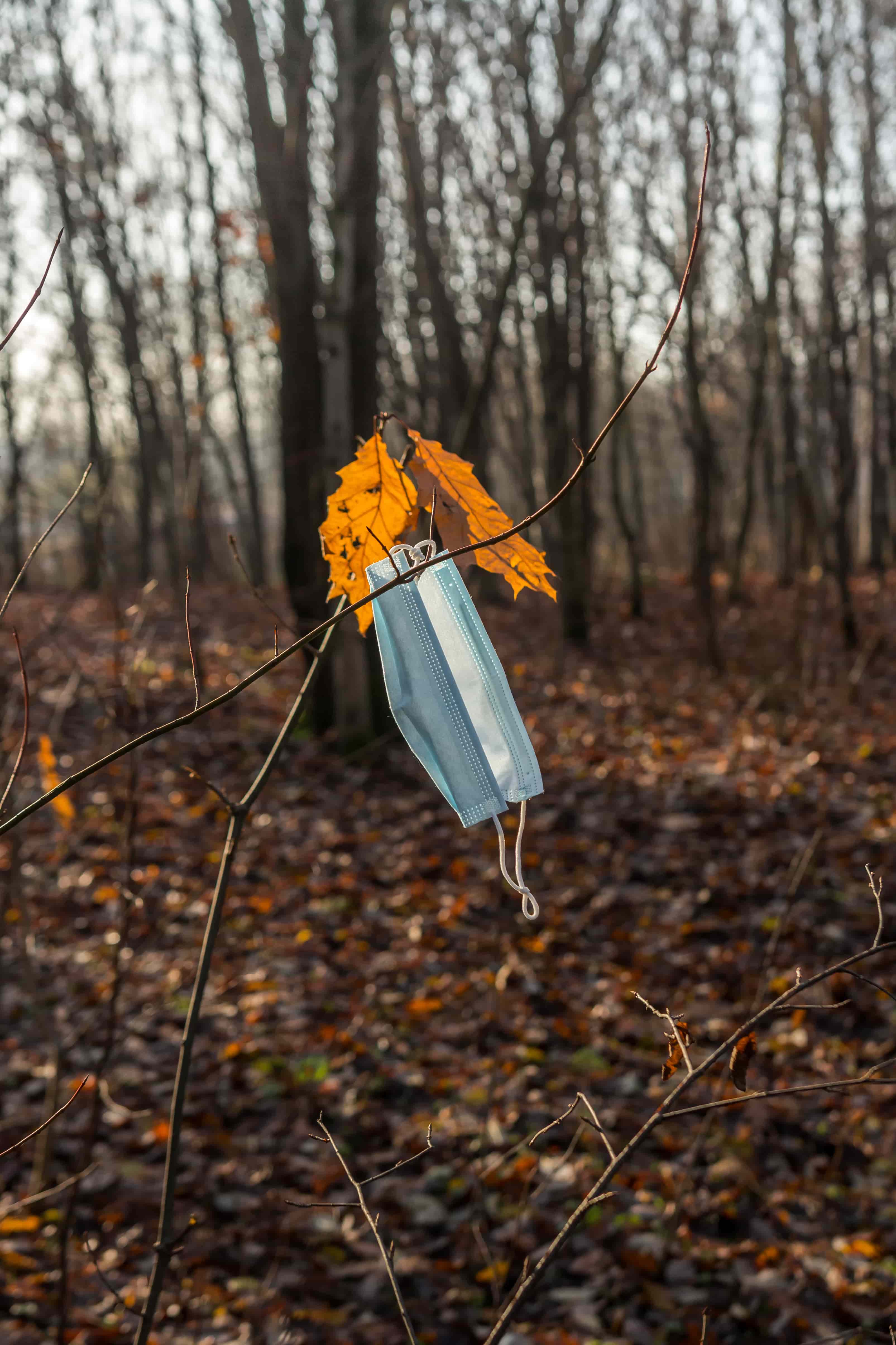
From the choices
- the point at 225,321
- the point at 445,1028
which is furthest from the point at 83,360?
the point at 445,1028

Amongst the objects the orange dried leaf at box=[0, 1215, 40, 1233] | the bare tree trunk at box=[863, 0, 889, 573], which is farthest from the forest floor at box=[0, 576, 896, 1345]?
the bare tree trunk at box=[863, 0, 889, 573]

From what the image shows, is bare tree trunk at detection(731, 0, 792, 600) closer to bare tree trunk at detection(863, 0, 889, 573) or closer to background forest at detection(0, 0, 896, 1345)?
background forest at detection(0, 0, 896, 1345)

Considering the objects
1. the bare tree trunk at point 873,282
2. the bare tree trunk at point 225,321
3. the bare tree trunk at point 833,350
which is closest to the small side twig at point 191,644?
the bare tree trunk at point 833,350

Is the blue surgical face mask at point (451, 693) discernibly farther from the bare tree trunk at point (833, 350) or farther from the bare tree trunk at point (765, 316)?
the bare tree trunk at point (765, 316)

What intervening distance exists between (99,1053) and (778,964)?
324 cm

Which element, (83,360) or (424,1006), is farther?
(83,360)

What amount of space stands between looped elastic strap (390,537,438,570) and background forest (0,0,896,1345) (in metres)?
0.25

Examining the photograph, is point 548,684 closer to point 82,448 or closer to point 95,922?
point 95,922

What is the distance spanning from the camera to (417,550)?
52.0 inches

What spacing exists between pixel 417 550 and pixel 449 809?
567cm

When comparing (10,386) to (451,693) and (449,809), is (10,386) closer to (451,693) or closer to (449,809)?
(449,809)

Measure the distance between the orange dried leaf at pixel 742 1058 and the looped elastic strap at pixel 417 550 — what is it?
2.64ft

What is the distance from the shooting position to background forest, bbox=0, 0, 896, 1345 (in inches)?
117

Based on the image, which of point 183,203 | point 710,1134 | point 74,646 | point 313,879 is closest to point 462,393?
point 74,646
